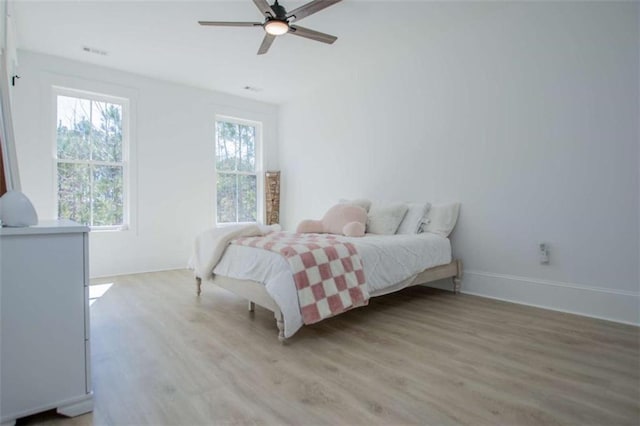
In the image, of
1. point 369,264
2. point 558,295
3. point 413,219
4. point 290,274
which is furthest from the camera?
point 413,219

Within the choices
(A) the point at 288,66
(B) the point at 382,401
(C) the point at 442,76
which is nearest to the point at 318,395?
(B) the point at 382,401

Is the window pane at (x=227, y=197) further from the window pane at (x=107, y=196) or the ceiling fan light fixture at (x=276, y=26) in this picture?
the ceiling fan light fixture at (x=276, y=26)

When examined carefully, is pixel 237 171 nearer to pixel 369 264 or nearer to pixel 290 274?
pixel 369 264

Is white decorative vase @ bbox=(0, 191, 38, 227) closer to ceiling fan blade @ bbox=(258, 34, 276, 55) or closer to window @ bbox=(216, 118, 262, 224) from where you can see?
ceiling fan blade @ bbox=(258, 34, 276, 55)

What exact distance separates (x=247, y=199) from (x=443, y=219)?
3334mm

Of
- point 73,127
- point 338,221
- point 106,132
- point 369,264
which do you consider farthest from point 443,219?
point 73,127

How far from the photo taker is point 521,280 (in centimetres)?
309

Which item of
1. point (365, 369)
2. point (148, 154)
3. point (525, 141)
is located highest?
point (148, 154)

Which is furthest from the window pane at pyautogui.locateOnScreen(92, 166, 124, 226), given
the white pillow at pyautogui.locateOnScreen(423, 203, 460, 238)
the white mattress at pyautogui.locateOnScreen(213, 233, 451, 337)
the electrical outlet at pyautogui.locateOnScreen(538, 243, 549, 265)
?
the electrical outlet at pyautogui.locateOnScreen(538, 243, 549, 265)

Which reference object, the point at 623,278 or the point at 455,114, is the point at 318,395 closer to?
the point at 623,278

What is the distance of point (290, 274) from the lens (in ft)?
7.11

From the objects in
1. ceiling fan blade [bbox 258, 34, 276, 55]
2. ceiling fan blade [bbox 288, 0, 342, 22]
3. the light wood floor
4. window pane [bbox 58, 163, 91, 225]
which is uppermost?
ceiling fan blade [bbox 258, 34, 276, 55]

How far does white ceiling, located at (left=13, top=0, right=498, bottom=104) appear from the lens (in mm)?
3053

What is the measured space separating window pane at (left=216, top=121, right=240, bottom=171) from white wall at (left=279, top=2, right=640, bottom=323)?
2.31 m
